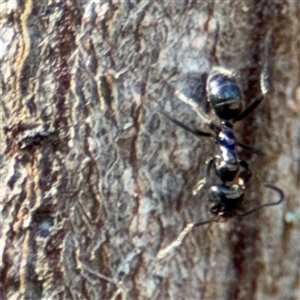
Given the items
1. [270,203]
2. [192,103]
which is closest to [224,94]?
[192,103]

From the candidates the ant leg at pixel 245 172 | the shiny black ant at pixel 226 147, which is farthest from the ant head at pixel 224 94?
the ant leg at pixel 245 172

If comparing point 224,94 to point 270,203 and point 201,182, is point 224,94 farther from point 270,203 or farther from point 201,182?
point 270,203

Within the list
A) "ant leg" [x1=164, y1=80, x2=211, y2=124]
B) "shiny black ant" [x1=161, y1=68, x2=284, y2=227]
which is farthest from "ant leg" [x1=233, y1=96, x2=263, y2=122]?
"ant leg" [x1=164, y1=80, x2=211, y2=124]

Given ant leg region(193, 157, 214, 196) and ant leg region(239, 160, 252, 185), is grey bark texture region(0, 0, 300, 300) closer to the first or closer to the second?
ant leg region(193, 157, 214, 196)

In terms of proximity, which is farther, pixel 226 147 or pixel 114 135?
pixel 226 147

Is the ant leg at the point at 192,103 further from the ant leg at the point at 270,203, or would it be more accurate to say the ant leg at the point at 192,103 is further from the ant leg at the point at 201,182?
→ the ant leg at the point at 270,203

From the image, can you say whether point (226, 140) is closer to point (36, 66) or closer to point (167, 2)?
point (167, 2)

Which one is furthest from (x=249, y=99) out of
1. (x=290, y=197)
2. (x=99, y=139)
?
(x=99, y=139)
